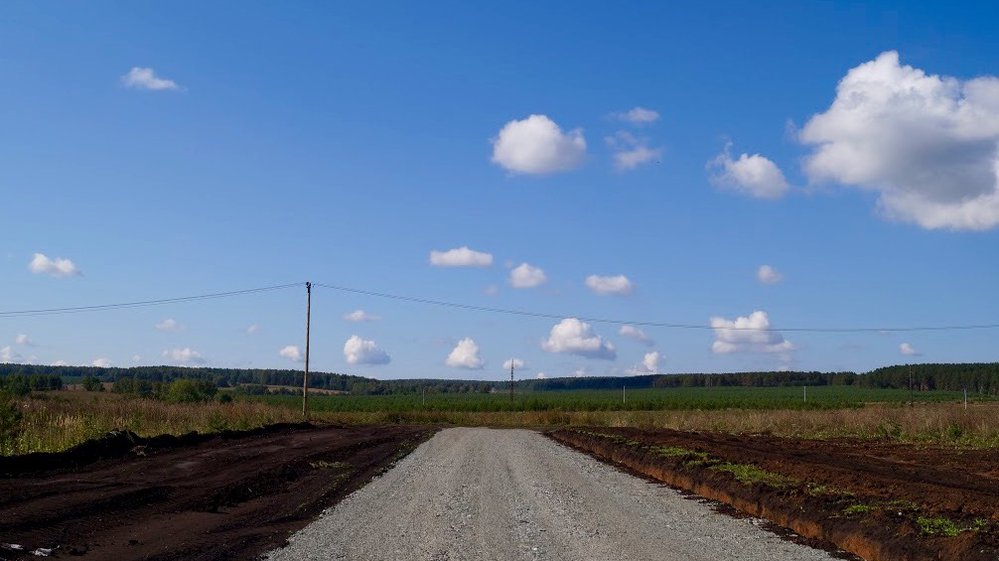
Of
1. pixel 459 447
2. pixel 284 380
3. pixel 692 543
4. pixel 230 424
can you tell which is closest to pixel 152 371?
pixel 284 380

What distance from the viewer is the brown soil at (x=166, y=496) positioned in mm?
11172

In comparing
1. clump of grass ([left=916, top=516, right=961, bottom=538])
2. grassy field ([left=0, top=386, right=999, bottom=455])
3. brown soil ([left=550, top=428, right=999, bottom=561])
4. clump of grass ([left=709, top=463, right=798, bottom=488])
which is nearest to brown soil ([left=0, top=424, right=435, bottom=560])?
grassy field ([left=0, top=386, right=999, bottom=455])

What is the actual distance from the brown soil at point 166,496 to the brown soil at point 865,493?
729 cm

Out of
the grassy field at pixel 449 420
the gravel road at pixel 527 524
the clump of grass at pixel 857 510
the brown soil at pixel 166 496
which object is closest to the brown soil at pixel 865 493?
the clump of grass at pixel 857 510

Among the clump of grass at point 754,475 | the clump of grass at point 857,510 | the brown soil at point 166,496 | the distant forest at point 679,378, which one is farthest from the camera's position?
the distant forest at point 679,378

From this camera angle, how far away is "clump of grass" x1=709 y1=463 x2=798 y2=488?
16.3 m

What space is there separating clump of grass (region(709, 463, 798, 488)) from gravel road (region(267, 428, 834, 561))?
4.32ft

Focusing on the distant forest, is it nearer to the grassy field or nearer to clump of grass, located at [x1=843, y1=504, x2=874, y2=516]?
the grassy field

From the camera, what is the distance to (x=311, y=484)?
18.9 metres

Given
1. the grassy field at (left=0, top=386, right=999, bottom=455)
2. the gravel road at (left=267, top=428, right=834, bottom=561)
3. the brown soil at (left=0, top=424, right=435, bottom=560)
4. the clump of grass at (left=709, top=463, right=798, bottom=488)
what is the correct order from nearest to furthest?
the gravel road at (left=267, top=428, right=834, bottom=561), the brown soil at (left=0, top=424, right=435, bottom=560), the clump of grass at (left=709, top=463, right=798, bottom=488), the grassy field at (left=0, top=386, right=999, bottom=455)

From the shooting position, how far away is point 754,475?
57.2 ft

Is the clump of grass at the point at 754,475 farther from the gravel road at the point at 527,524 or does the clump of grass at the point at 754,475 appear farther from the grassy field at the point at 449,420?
the grassy field at the point at 449,420

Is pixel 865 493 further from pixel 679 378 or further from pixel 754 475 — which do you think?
pixel 679 378

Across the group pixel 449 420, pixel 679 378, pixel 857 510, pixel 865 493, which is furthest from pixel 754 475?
pixel 679 378
